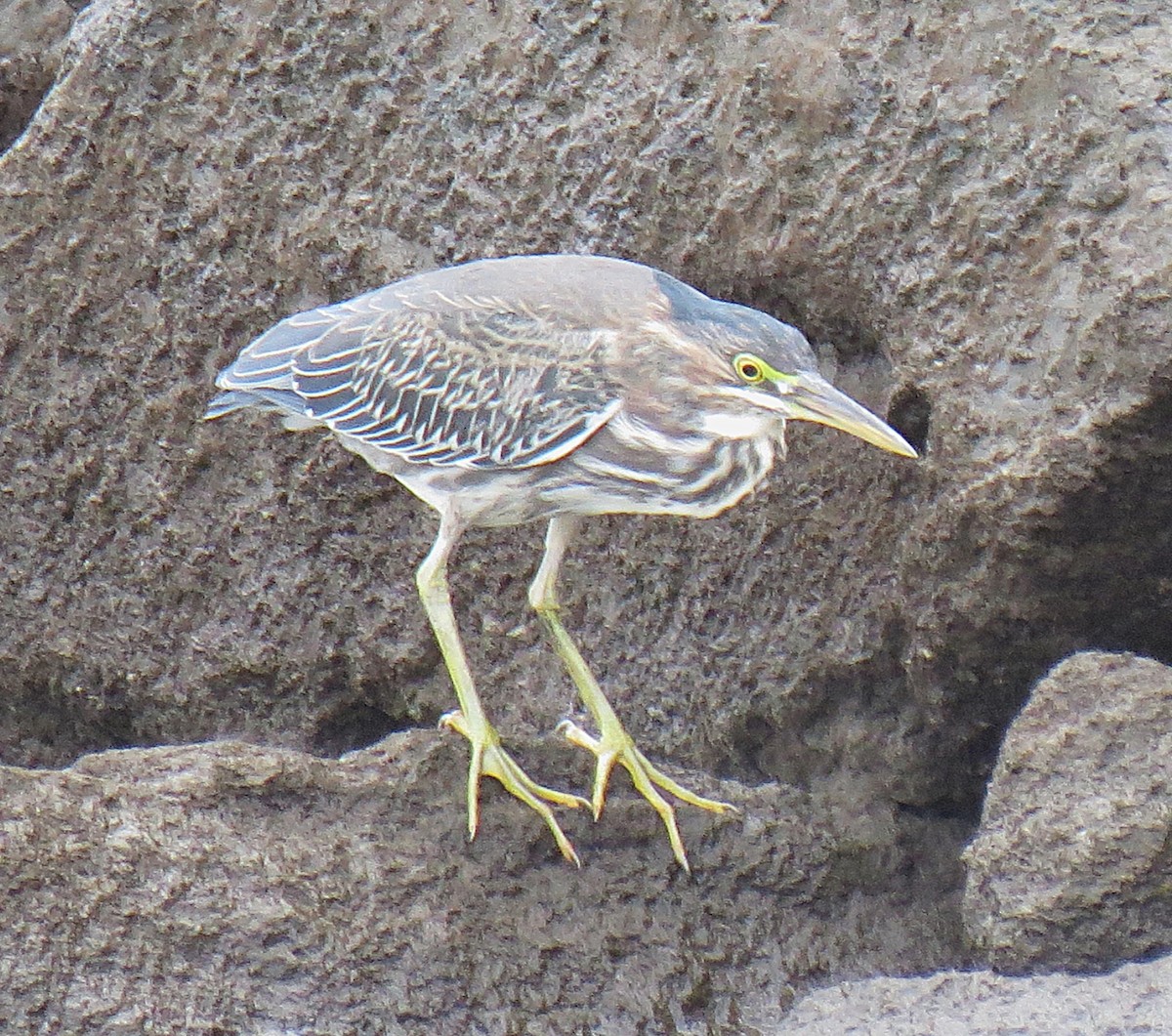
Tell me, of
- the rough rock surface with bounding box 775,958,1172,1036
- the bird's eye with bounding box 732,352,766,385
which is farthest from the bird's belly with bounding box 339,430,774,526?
the rough rock surface with bounding box 775,958,1172,1036

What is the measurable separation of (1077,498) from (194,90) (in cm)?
167

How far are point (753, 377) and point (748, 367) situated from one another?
2cm

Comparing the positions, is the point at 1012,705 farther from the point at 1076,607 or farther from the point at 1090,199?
the point at 1090,199

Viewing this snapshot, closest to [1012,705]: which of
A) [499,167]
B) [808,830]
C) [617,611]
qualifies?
[808,830]

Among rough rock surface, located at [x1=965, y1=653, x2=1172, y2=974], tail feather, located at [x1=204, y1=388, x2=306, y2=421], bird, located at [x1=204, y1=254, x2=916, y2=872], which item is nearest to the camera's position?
rough rock surface, located at [x1=965, y1=653, x2=1172, y2=974]

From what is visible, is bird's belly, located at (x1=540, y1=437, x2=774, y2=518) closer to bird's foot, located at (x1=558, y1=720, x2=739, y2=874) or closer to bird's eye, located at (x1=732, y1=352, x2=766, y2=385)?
bird's eye, located at (x1=732, y1=352, x2=766, y2=385)

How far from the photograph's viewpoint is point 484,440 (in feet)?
9.00

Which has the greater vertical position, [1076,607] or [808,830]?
[1076,607]

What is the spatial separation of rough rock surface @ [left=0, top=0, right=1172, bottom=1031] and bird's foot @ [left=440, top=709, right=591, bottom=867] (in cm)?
3

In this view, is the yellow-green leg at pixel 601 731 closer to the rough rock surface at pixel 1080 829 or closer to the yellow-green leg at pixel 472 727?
the yellow-green leg at pixel 472 727

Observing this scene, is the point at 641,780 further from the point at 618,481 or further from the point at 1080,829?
the point at 1080,829

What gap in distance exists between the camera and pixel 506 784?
2.64m

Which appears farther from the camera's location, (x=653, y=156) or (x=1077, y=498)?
(x=653, y=156)

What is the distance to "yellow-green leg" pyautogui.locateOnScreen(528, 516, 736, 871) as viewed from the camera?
2682 millimetres
